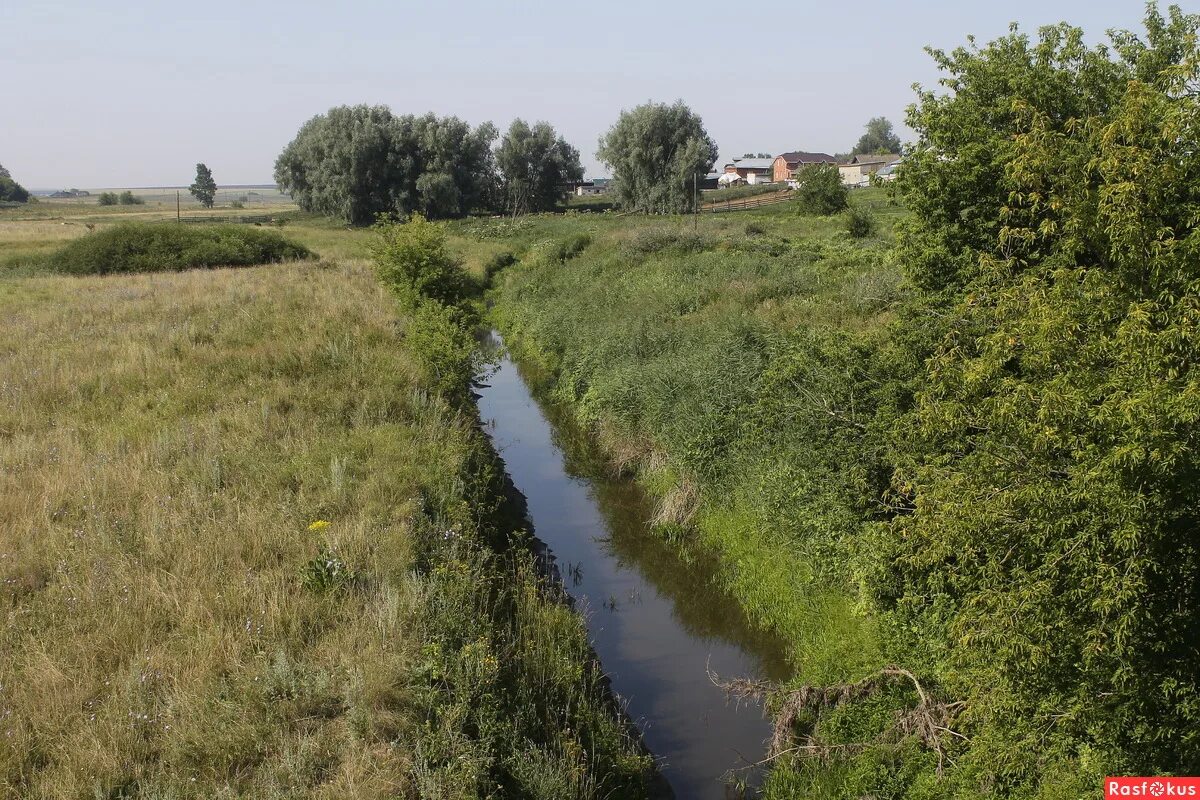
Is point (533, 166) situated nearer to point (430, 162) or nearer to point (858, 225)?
point (430, 162)

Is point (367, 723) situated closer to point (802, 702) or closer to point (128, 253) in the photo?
point (802, 702)

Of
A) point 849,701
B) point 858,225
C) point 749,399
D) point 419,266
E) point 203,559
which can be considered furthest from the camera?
point 858,225

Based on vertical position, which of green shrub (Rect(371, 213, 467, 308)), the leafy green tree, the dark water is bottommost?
the dark water

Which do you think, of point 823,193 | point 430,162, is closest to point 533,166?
point 430,162

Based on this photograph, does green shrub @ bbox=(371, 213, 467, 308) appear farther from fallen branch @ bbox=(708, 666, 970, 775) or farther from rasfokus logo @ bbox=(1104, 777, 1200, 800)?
rasfokus logo @ bbox=(1104, 777, 1200, 800)

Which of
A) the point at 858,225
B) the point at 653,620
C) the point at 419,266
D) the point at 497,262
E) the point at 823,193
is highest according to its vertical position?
the point at 823,193

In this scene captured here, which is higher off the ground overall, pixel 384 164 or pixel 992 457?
pixel 384 164

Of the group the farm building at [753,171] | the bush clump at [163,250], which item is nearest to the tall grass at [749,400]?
the bush clump at [163,250]

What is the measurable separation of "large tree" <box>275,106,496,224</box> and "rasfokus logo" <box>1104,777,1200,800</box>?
205ft

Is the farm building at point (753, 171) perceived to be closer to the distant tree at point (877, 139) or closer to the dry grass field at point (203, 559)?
the distant tree at point (877, 139)

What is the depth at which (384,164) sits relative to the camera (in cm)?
6288

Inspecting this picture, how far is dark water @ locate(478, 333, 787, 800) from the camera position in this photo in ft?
24.7

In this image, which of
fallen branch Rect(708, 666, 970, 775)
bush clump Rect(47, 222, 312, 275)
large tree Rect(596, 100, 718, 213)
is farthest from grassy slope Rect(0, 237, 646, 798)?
→ large tree Rect(596, 100, 718, 213)

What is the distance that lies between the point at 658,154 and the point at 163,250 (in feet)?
126
